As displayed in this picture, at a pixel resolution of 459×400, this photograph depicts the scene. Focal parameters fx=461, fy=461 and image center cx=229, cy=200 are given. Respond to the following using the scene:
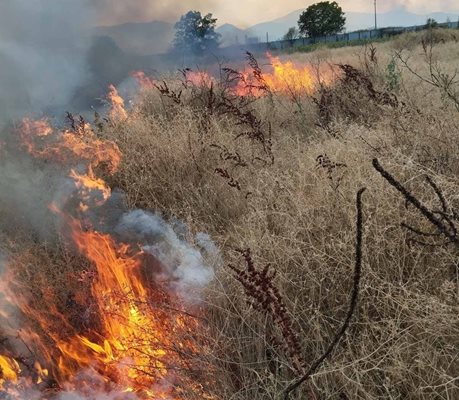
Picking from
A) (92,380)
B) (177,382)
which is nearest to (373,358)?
(177,382)

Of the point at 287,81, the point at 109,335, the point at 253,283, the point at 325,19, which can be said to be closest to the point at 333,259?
the point at 253,283

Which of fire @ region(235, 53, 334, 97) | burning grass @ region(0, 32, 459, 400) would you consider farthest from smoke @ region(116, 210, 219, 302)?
fire @ region(235, 53, 334, 97)

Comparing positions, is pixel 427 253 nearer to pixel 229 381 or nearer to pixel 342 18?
pixel 229 381

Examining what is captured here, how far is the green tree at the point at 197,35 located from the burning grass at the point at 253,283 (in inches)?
312

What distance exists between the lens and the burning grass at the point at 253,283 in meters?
2.23

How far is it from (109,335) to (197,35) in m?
11.4

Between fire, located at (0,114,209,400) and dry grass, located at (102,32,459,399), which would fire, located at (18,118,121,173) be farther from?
fire, located at (0,114,209,400)

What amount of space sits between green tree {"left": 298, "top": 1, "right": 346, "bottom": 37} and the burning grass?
41622 mm

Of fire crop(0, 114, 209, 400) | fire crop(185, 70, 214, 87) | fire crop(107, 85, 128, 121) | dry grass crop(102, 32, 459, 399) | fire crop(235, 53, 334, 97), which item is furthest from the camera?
fire crop(235, 53, 334, 97)

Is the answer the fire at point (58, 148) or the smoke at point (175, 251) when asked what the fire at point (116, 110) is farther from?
the smoke at point (175, 251)

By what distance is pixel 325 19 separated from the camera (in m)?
42.9

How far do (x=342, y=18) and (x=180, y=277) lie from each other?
147 ft

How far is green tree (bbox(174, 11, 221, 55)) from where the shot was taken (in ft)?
38.6

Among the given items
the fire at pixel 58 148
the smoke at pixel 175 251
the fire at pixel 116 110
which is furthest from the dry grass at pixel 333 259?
the fire at pixel 116 110
